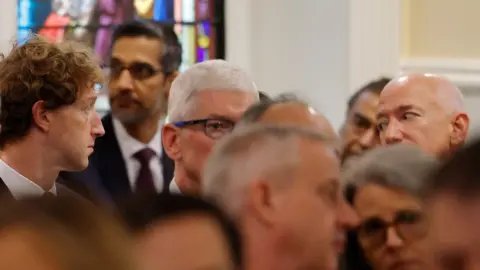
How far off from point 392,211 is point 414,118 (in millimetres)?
886

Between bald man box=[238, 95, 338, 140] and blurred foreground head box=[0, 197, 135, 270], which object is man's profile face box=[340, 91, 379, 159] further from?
blurred foreground head box=[0, 197, 135, 270]

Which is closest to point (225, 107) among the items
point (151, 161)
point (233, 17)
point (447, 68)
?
point (151, 161)

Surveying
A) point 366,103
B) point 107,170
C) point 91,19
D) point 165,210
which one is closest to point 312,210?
point 165,210

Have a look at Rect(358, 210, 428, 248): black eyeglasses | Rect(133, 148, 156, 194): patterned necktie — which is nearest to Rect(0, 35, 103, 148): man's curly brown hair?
Rect(133, 148, 156, 194): patterned necktie

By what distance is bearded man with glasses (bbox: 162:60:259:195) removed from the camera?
2629mm

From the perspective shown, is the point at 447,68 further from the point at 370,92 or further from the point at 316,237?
the point at 316,237

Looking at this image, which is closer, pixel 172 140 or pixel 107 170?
pixel 172 140

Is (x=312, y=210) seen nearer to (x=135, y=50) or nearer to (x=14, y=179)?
(x=14, y=179)

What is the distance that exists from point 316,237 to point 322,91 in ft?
9.03

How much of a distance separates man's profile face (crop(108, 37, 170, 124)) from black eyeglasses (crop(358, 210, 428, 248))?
1.85 meters

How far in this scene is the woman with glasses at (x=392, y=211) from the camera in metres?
2.09

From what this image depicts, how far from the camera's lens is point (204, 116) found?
264cm

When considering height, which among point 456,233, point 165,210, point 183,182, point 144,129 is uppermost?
point 456,233

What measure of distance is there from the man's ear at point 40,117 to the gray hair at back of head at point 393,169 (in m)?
1.05
